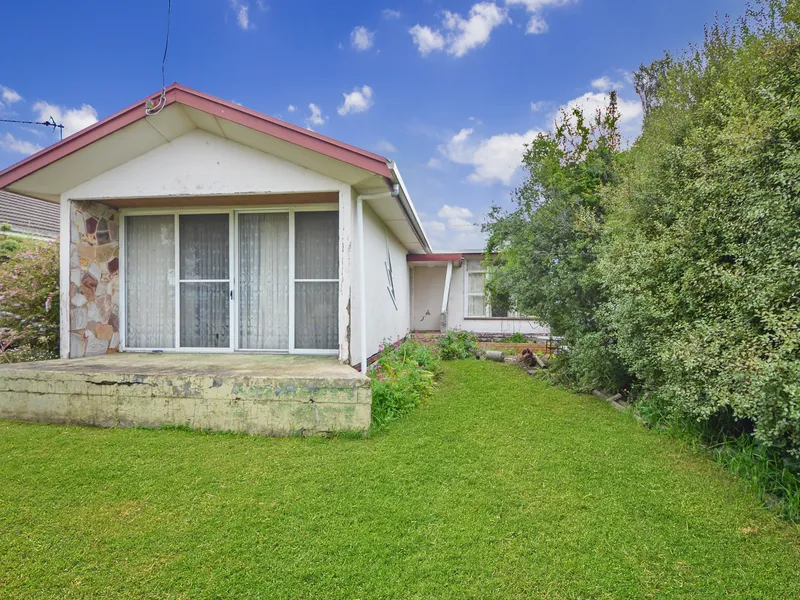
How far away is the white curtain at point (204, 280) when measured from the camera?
605 centimetres

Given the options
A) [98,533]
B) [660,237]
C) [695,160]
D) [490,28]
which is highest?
[490,28]

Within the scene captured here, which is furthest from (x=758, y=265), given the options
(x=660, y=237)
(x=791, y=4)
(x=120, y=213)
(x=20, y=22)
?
(x=20, y=22)

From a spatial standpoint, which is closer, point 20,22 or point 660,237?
point 660,237

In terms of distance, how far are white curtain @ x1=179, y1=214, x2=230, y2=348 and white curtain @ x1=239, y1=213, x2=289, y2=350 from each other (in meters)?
0.29

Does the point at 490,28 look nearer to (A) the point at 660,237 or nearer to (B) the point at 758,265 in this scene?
(A) the point at 660,237

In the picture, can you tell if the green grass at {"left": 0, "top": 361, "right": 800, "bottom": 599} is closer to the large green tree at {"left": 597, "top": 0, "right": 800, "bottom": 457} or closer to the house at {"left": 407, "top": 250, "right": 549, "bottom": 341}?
the large green tree at {"left": 597, "top": 0, "right": 800, "bottom": 457}

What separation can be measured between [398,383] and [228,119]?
3776mm

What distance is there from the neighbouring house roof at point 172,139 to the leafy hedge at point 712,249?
2902 mm

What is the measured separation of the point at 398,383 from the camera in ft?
16.3

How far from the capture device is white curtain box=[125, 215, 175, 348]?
20.2 feet

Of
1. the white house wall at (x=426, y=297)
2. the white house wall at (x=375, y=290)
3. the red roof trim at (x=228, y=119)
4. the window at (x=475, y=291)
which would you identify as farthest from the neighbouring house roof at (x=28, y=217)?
the window at (x=475, y=291)

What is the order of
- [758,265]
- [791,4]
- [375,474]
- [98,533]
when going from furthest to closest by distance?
[791,4], [375,474], [758,265], [98,533]

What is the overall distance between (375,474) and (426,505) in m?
0.59

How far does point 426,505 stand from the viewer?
2.70 m
